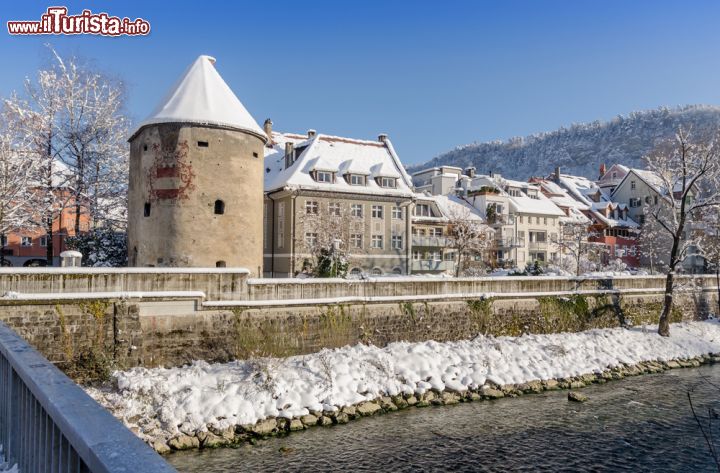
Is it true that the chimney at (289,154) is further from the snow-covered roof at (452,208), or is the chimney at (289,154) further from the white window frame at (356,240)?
the snow-covered roof at (452,208)

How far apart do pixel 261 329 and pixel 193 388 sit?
398 centimetres

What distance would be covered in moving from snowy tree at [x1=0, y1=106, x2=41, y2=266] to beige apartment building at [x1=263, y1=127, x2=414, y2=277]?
1492cm

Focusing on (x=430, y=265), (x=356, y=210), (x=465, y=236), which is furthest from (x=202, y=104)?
(x=465, y=236)

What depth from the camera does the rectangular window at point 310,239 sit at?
3706cm

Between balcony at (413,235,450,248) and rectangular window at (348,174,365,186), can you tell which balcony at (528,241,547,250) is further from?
rectangular window at (348,174,365,186)

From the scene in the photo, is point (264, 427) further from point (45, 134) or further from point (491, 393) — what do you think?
point (45, 134)

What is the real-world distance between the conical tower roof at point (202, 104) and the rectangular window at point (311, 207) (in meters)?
10.2

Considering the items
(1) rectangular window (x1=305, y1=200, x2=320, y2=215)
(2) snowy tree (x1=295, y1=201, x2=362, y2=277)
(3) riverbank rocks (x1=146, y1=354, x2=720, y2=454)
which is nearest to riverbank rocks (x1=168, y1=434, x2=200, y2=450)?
(3) riverbank rocks (x1=146, y1=354, x2=720, y2=454)

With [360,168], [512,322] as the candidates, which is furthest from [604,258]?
[512,322]

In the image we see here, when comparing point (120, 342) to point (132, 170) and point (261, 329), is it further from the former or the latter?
point (132, 170)

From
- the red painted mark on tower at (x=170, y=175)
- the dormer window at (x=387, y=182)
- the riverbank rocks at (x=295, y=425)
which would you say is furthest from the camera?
the dormer window at (x=387, y=182)

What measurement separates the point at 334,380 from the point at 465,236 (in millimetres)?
28556

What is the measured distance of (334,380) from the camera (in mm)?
18484

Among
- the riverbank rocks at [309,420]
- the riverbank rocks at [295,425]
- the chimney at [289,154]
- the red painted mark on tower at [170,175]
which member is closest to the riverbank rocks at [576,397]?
the riverbank rocks at [309,420]
